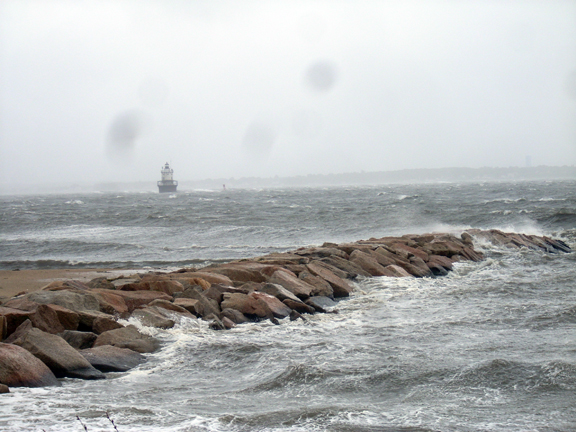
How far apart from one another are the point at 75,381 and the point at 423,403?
9.99 ft

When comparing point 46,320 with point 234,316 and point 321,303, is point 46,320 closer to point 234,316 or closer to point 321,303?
point 234,316

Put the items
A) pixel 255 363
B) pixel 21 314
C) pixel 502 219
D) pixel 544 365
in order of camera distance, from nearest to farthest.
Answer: pixel 544 365 → pixel 255 363 → pixel 21 314 → pixel 502 219

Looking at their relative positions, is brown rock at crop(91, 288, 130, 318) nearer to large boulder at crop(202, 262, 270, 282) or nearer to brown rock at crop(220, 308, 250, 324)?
brown rock at crop(220, 308, 250, 324)

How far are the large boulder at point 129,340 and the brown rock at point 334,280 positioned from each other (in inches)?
151

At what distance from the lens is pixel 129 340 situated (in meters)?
6.32

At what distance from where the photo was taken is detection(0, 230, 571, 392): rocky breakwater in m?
5.37

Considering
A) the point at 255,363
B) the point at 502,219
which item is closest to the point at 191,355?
the point at 255,363

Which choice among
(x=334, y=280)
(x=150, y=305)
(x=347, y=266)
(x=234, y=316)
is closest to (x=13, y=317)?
(x=150, y=305)

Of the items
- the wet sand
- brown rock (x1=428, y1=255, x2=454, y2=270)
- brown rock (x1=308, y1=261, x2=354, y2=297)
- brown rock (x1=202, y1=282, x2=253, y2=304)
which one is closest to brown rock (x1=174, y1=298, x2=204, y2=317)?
brown rock (x1=202, y1=282, x2=253, y2=304)

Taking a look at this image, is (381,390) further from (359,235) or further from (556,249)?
(359,235)

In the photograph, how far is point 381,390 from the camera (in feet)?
16.3

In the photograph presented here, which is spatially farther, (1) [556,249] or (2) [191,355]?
(1) [556,249]

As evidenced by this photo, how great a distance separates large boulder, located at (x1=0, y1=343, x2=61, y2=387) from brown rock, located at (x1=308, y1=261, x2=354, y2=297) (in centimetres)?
535

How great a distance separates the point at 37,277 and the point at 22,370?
8.72 meters
